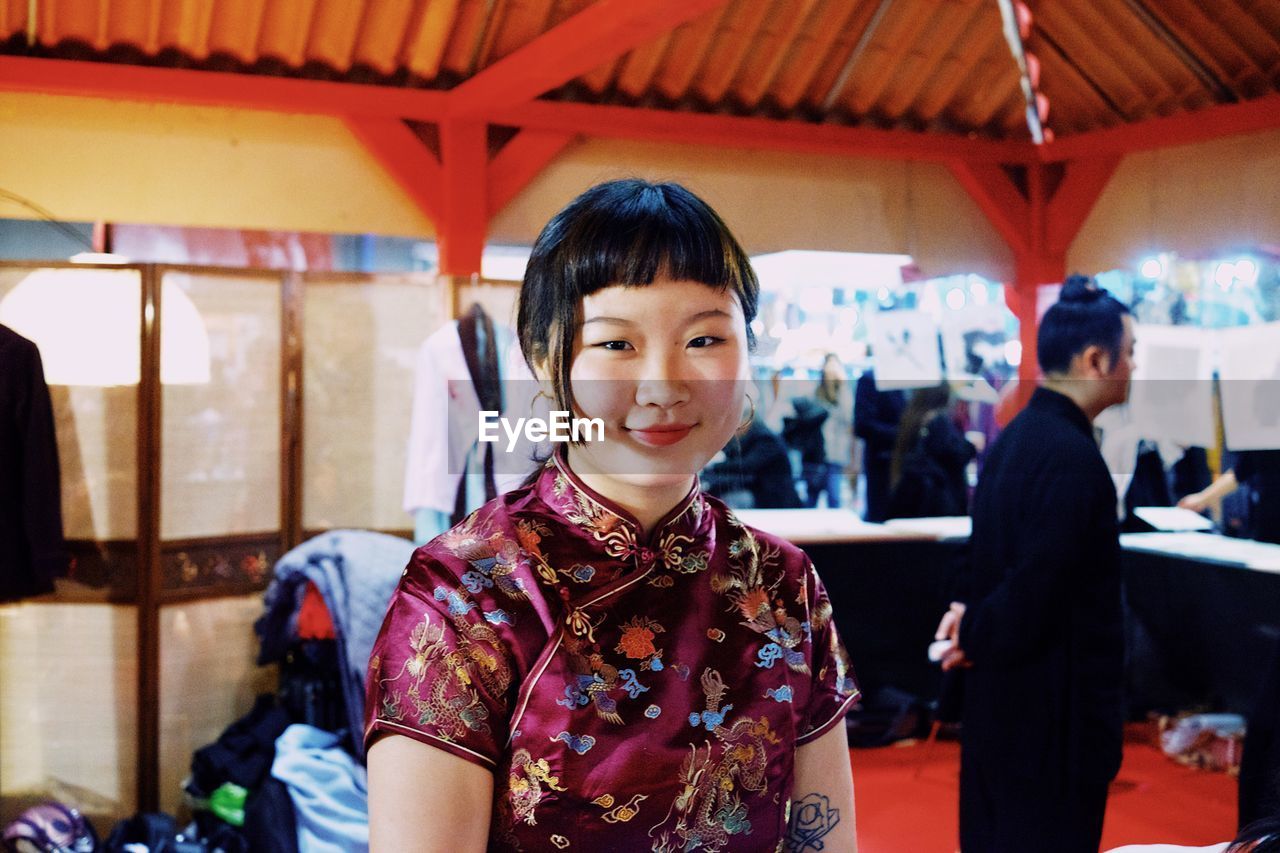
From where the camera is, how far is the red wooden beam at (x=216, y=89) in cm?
311

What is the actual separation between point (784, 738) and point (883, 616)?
3.12 metres

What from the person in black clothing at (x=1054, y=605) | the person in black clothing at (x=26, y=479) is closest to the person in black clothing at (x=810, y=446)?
the person in black clothing at (x=1054, y=605)

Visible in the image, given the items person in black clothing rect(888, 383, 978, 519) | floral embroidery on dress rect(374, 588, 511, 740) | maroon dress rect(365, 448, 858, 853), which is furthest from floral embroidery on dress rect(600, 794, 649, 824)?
person in black clothing rect(888, 383, 978, 519)

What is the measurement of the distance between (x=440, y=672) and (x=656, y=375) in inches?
11.2

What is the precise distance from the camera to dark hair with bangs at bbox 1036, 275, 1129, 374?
6.60 ft

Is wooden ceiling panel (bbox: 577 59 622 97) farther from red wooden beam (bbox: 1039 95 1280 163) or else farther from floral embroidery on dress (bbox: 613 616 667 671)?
floral embroidery on dress (bbox: 613 616 667 671)

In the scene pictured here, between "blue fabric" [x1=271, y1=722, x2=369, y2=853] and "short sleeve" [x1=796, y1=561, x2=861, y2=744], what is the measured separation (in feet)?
6.24

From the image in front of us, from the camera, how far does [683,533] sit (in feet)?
3.29

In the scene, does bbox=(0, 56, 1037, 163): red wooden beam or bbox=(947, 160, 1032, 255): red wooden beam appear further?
bbox=(0, 56, 1037, 163): red wooden beam

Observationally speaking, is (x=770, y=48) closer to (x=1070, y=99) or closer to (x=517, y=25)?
(x=517, y=25)

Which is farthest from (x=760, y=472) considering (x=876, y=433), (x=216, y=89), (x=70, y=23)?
(x=70, y=23)

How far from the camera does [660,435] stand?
3.18ft

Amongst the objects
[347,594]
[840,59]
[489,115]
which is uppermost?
[840,59]

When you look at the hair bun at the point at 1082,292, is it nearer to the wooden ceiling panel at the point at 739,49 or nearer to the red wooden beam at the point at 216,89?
the wooden ceiling panel at the point at 739,49
